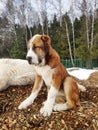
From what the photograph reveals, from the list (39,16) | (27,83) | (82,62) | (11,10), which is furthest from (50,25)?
(27,83)

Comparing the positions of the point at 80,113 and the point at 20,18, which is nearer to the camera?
the point at 80,113

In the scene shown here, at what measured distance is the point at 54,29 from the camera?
37.6 m

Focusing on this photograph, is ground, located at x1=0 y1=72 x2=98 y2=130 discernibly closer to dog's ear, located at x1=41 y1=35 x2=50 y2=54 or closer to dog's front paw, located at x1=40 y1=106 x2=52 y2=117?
dog's front paw, located at x1=40 y1=106 x2=52 y2=117

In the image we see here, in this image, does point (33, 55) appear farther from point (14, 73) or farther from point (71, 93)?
point (14, 73)

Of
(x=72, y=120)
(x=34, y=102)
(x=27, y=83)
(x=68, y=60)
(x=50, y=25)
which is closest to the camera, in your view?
(x=72, y=120)

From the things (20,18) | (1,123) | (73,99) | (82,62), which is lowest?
(82,62)

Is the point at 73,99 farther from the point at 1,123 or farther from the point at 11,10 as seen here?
the point at 11,10

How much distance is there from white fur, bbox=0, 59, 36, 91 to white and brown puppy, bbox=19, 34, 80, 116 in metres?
0.98

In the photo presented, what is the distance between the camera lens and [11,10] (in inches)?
1384

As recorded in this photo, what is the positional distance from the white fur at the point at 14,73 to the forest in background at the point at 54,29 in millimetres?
25482

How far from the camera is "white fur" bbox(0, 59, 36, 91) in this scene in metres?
4.70

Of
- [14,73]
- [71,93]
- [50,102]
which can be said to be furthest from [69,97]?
[14,73]

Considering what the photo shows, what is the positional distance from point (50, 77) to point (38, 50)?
1.37 ft

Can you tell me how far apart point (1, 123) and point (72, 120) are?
33.9 inches
